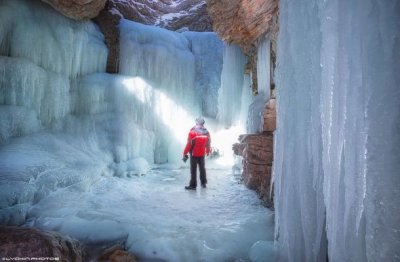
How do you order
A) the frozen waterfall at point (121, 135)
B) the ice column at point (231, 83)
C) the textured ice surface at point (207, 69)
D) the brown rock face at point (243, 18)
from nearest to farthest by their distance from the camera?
the frozen waterfall at point (121, 135)
the brown rock face at point (243, 18)
the ice column at point (231, 83)
the textured ice surface at point (207, 69)

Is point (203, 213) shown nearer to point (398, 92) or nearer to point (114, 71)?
point (398, 92)

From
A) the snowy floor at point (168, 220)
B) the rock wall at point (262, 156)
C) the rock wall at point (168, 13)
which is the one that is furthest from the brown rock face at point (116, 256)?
the rock wall at point (168, 13)

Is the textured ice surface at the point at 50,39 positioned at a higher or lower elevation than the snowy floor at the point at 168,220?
higher

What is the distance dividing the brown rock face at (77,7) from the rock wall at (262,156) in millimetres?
6766

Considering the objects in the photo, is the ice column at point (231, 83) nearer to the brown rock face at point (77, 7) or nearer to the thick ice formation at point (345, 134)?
the brown rock face at point (77, 7)

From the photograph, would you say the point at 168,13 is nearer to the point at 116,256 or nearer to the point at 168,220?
the point at 168,220

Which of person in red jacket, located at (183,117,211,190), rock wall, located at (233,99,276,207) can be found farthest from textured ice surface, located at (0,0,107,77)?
rock wall, located at (233,99,276,207)

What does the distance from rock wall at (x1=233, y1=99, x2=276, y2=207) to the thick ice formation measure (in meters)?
2.66

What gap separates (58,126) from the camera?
895 cm

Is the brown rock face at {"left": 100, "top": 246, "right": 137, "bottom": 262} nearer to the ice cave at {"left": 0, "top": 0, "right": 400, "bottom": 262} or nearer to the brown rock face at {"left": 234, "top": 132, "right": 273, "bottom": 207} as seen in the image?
the ice cave at {"left": 0, "top": 0, "right": 400, "bottom": 262}

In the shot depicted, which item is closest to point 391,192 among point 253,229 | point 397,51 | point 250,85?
point 397,51

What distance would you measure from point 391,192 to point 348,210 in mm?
351

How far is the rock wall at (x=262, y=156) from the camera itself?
5605mm

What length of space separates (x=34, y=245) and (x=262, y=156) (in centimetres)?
422
